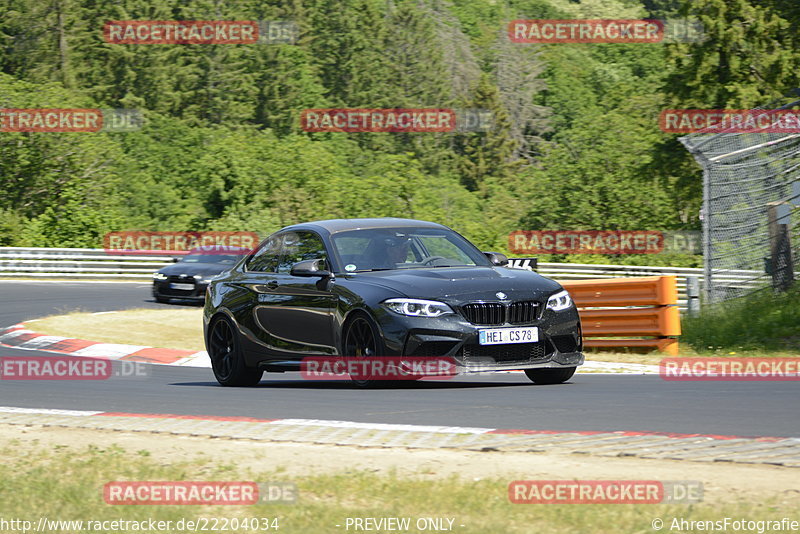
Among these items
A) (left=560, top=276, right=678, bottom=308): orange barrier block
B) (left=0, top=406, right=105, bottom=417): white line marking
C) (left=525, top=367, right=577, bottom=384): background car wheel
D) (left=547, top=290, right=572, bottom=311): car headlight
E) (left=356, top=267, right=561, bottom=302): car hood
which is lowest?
(left=0, top=406, right=105, bottom=417): white line marking

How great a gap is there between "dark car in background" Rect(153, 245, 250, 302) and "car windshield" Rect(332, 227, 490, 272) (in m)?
16.5

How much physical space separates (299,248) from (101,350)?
700 centimetres

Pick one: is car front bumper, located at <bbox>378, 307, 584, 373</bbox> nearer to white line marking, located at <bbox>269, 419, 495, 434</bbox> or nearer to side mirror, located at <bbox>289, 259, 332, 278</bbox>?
side mirror, located at <bbox>289, 259, 332, 278</bbox>

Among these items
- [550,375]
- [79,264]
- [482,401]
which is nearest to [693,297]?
[550,375]

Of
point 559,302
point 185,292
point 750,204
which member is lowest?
point 185,292

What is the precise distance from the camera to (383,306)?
10125 millimetres

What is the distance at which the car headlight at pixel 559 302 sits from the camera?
33.8 ft

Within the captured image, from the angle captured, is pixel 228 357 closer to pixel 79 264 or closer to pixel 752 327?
pixel 752 327

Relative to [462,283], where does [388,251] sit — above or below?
above

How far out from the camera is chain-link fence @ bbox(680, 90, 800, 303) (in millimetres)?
16859

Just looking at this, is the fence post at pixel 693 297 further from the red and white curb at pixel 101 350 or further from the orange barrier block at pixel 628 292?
the red and white curb at pixel 101 350

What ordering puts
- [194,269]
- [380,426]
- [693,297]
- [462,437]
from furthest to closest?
[194,269] < [693,297] < [380,426] < [462,437]

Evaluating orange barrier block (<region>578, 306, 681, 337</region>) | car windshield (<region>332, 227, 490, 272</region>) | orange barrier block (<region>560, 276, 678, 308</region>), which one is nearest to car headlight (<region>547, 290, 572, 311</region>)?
car windshield (<region>332, 227, 490, 272</region>)

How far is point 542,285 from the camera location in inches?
411
